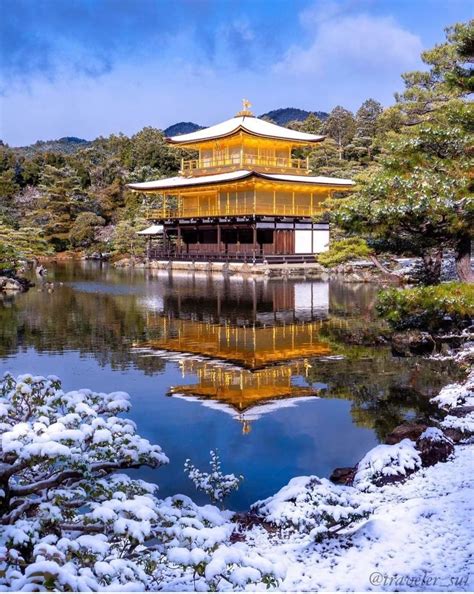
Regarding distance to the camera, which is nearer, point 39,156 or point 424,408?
point 424,408

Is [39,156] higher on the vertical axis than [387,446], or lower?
higher

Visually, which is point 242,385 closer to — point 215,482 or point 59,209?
point 215,482

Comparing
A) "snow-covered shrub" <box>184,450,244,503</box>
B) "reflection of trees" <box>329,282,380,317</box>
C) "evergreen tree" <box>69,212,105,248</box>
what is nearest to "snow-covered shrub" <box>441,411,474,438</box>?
"snow-covered shrub" <box>184,450,244,503</box>

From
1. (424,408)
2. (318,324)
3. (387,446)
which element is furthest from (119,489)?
(318,324)

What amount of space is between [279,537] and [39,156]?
208ft

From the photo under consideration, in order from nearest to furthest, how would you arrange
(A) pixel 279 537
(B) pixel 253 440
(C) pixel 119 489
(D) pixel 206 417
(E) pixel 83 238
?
(C) pixel 119 489 < (A) pixel 279 537 < (B) pixel 253 440 < (D) pixel 206 417 < (E) pixel 83 238

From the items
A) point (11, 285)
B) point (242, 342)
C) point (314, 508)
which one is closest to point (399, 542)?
point (314, 508)

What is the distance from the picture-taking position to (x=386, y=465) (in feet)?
19.9

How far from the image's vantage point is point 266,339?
556 inches

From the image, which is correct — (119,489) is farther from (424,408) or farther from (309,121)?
(309,121)

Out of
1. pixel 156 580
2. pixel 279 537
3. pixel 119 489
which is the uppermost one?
pixel 119 489

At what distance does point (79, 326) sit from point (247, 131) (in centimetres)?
2284

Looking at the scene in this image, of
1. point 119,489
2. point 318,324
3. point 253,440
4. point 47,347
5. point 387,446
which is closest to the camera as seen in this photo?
point 119,489

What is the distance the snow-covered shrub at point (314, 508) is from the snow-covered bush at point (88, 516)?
2.90ft
